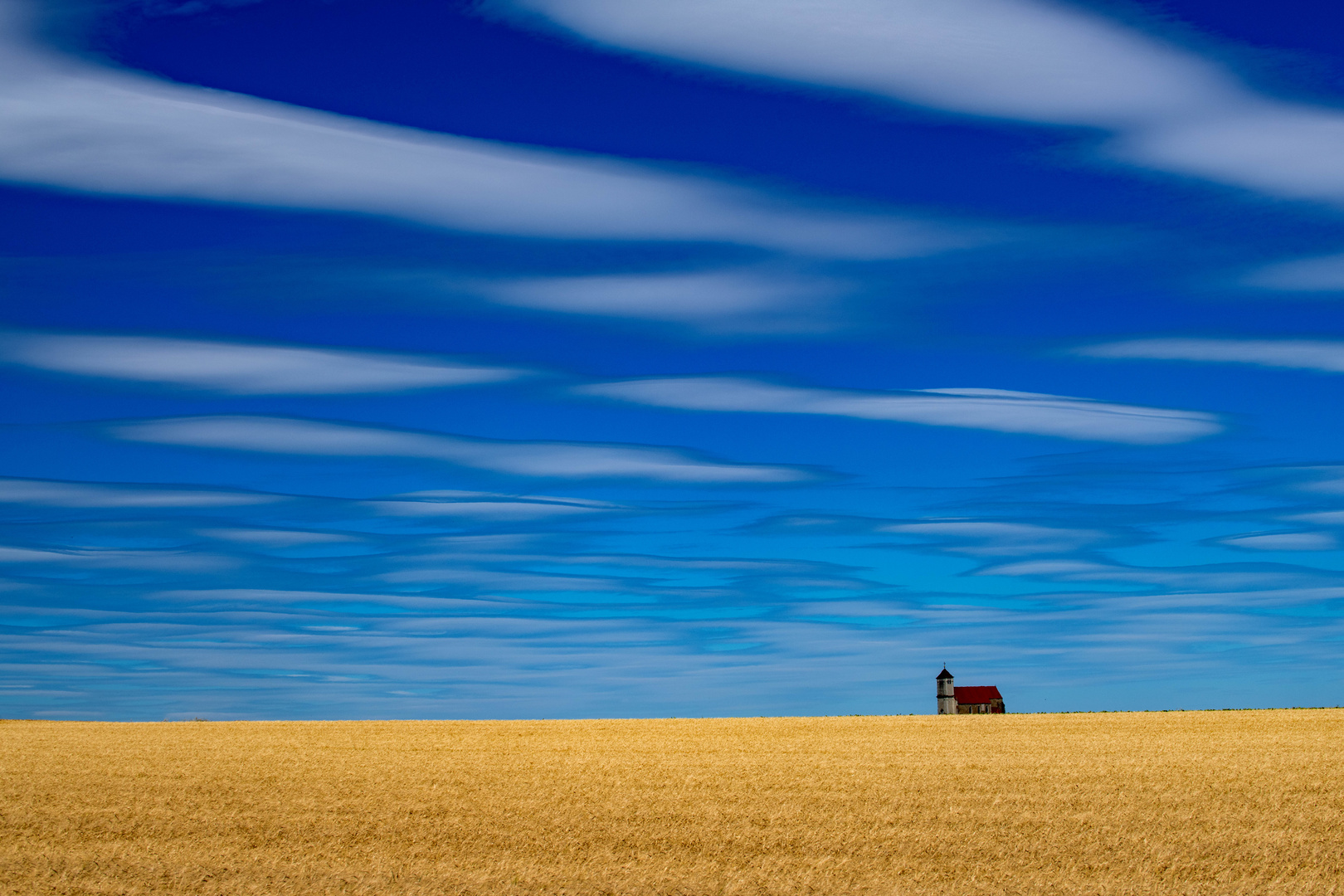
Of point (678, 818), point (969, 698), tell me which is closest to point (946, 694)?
point (969, 698)

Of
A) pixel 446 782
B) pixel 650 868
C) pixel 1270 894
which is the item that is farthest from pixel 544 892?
pixel 446 782

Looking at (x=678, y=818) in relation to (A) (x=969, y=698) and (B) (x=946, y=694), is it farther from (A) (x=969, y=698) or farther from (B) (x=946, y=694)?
(A) (x=969, y=698)

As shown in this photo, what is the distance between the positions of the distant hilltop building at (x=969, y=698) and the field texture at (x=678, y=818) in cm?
5533

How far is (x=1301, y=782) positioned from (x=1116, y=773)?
4.80m

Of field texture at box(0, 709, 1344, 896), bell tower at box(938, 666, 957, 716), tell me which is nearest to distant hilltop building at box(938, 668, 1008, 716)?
bell tower at box(938, 666, 957, 716)

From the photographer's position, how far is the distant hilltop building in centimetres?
10181

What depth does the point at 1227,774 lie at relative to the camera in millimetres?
33781

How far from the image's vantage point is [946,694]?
102 m

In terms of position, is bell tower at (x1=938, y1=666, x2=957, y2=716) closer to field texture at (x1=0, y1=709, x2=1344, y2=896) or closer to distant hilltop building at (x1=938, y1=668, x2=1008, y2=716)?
distant hilltop building at (x1=938, y1=668, x2=1008, y2=716)

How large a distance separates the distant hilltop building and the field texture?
5533 cm

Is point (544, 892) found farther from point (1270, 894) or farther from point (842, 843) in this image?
point (1270, 894)

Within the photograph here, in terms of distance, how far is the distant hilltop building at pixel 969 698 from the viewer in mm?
101812

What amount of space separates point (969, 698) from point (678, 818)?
86.2 meters

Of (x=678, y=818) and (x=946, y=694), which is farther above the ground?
(x=946, y=694)
